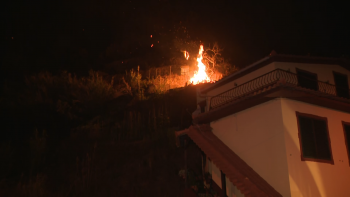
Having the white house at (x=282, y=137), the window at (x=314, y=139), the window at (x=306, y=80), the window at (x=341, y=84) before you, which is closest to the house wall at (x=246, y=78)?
the white house at (x=282, y=137)

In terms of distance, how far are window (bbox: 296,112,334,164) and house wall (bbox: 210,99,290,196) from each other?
970 millimetres

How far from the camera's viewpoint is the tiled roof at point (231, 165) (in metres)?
10.0

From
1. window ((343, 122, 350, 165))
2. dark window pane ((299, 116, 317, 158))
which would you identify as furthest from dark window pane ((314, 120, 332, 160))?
window ((343, 122, 350, 165))

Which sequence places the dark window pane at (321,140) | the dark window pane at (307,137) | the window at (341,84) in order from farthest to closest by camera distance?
the window at (341,84) < the dark window pane at (321,140) < the dark window pane at (307,137)

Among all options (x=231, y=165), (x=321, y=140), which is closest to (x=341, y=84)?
(x=321, y=140)

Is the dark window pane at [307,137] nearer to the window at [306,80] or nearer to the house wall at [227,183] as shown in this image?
the window at [306,80]

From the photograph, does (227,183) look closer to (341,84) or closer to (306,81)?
(306,81)

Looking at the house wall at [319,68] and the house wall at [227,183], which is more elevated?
the house wall at [319,68]

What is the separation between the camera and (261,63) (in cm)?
1384

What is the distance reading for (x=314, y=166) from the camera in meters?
10.7

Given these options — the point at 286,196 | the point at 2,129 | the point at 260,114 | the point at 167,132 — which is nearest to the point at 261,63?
the point at 260,114

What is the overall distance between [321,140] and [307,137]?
3.05 ft

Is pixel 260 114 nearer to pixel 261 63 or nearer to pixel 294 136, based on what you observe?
pixel 294 136

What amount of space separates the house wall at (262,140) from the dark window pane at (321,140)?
6.78 feet
